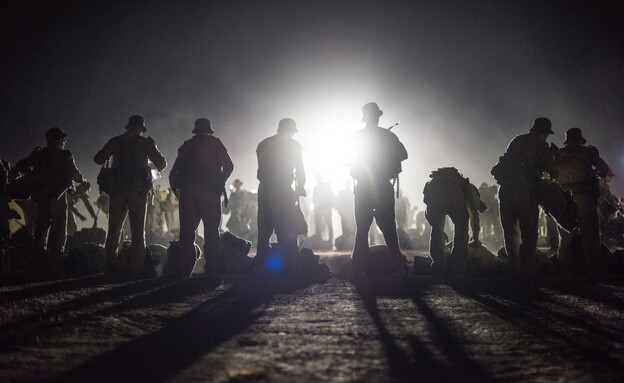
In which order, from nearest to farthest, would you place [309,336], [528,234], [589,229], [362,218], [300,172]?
[309,336]
[528,234]
[362,218]
[589,229]
[300,172]

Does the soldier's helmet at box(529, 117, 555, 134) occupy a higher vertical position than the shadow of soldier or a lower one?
higher

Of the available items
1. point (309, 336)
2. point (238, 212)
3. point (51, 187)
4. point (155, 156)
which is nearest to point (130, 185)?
point (155, 156)

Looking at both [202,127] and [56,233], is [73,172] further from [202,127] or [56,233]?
[202,127]

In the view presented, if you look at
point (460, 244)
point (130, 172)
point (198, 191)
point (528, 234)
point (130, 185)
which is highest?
point (130, 172)

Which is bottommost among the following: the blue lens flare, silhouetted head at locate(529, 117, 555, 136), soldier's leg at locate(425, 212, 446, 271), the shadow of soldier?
the shadow of soldier

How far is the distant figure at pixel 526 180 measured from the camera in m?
5.54

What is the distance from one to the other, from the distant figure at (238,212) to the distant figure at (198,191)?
41.3 feet

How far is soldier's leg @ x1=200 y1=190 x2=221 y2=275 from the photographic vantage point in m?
5.79

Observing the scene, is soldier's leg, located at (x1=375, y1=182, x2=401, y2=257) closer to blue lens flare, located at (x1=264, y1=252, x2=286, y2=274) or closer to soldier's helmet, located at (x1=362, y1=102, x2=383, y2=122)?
soldier's helmet, located at (x1=362, y1=102, x2=383, y2=122)

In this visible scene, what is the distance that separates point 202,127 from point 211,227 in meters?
1.56

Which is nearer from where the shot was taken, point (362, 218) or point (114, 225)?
point (114, 225)

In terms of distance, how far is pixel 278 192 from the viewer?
21.1 feet

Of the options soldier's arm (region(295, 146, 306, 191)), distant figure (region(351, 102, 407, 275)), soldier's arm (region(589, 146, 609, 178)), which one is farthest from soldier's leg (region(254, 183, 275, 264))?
soldier's arm (region(589, 146, 609, 178))

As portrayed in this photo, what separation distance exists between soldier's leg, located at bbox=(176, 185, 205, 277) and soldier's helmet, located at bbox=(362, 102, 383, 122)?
291cm
